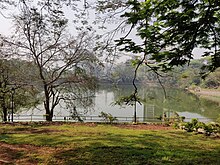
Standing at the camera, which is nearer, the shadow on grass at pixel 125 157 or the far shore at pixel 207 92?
the shadow on grass at pixel 125 157

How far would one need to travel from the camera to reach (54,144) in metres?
5.84

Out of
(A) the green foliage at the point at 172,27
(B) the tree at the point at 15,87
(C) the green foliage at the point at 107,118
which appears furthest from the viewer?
(C) the green foliage at the point at 107,118

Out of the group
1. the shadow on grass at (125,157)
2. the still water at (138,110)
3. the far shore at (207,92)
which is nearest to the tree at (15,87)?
the still water at (138,110)

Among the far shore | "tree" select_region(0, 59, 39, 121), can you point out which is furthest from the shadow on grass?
A: the far shore

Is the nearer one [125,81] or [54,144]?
[54,144]

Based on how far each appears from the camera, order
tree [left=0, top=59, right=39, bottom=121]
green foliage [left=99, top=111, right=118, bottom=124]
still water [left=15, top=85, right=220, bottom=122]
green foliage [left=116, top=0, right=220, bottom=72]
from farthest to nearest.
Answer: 1. still water [left=15, top=85, right=220, bottom=122]
2. green foliage [left=99, top=111, right=118, bottom=124]
3. tree [left=0, top=59, right=39, bottom=121]
4. green foliage [left=116, top=0, right=220, bottom=72]

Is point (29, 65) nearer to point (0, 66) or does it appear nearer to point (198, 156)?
Answer: point (0, 66)

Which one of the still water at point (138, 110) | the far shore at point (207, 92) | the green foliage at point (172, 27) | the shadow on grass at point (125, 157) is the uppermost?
the green foliage at point (172, 27)

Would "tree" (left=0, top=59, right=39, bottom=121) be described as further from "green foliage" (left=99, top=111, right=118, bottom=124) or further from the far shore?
the far shore

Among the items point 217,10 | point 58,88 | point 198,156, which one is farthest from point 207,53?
point 58,88

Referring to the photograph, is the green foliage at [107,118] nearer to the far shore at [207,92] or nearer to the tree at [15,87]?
the tree at [15,87]

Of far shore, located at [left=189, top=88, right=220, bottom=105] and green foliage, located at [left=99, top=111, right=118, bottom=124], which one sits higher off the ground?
far shore, located at [left=189, top=88, right=220, bottom=105]

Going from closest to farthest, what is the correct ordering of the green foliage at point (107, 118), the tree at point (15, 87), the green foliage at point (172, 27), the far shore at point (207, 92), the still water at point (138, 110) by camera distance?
the green foliage at point (172, 27)
the tree at point (15, 87)
the green foliage at point (107, 118)
the still water at point (138, 110)
the far shore at point (207, 92)

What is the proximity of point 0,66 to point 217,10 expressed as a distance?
12.2m
